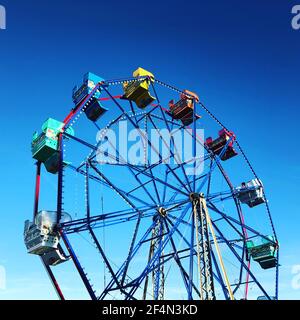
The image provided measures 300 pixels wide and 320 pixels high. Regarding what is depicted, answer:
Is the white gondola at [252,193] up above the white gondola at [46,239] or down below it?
above

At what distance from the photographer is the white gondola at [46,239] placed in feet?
68.3

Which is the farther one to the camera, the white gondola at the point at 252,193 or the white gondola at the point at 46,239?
the white gondola at the point at 252,193

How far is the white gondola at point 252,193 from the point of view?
2769cm

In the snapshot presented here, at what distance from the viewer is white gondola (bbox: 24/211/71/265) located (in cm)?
2083

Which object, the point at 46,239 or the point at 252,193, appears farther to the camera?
the point at 252,193

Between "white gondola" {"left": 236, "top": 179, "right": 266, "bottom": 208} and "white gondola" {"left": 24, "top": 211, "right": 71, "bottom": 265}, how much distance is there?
11.9 metres

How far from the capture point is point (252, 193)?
91.1 ft

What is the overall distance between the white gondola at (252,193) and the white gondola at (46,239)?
1194 cm

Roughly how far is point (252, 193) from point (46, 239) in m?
13.6
